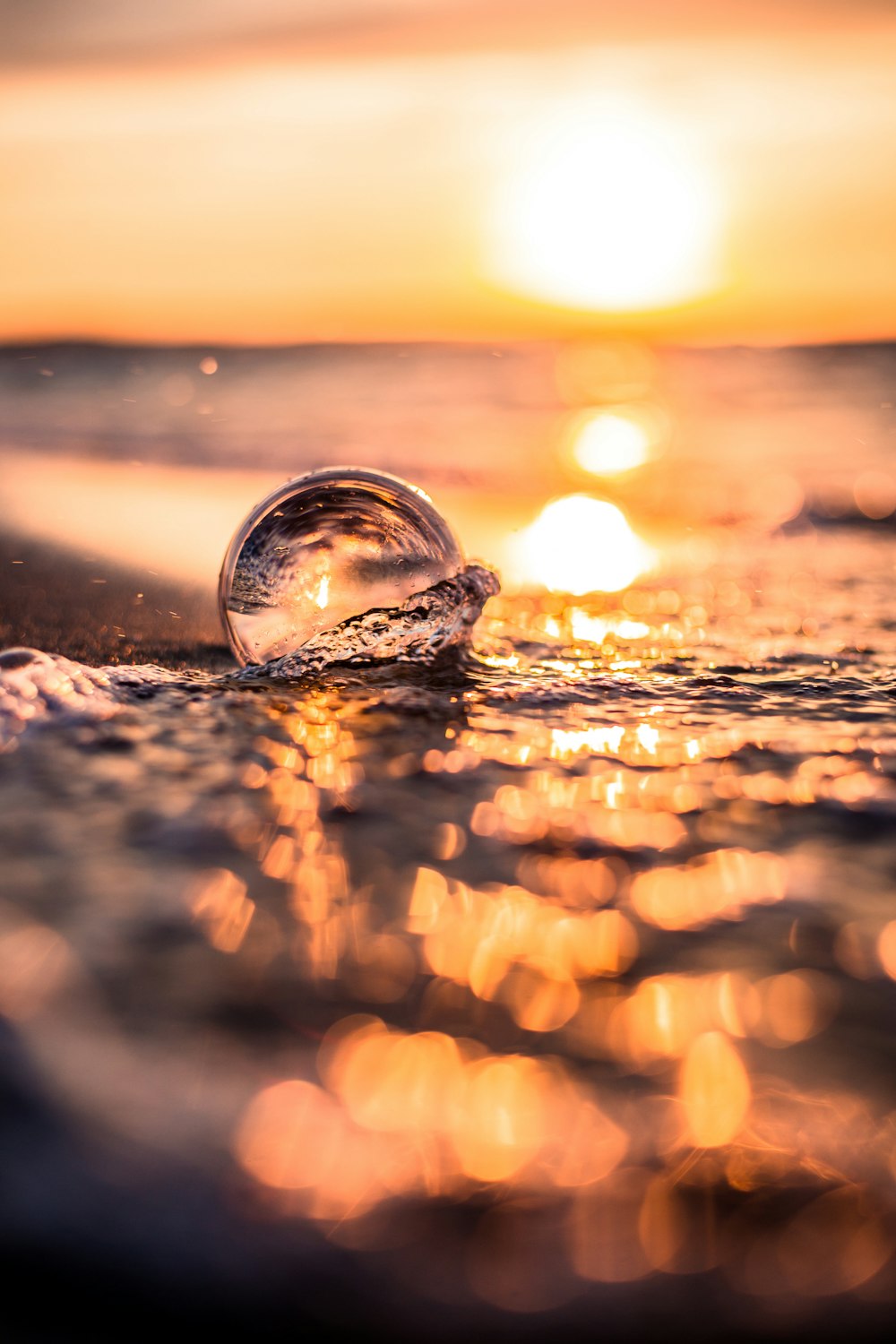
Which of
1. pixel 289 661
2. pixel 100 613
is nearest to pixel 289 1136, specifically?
pixel 289 661

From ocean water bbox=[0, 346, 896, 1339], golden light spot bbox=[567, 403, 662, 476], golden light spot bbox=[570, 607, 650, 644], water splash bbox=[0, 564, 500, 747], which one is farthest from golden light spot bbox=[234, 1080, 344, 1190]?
golden light spot bbox=[567, 403, 662, 476]

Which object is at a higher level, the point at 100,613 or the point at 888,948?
the point at 100,613

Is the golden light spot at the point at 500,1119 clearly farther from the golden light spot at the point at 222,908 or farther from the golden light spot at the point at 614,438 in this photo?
the golden light spot at the point at 614,438

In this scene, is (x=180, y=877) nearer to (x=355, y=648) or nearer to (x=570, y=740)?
(x=570, y=740)

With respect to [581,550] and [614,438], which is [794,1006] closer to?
[581,550]

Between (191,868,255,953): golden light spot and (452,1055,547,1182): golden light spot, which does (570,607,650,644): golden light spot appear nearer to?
(191,868,255,953): golden light spot

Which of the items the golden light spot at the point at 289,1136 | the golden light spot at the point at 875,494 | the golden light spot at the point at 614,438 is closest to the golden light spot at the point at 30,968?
the golden light spot at the point at 289,1136
